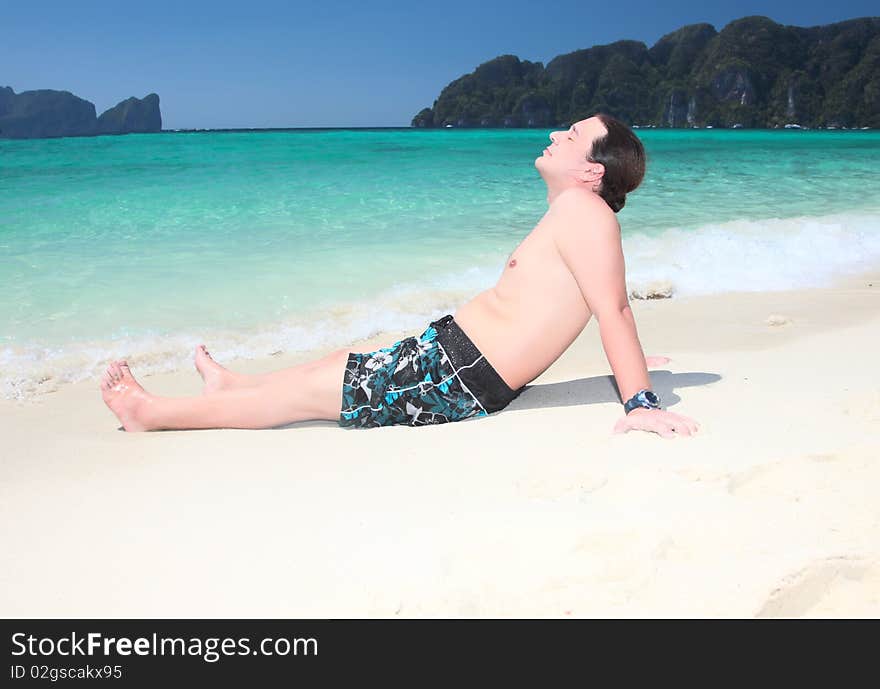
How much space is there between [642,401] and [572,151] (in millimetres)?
997

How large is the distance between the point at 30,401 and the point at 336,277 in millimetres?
3574

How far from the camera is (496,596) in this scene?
1.80 m

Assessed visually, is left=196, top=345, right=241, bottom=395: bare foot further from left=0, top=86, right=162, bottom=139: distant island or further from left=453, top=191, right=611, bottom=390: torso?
left=0, top=86, right=162, bottom=139: distant island

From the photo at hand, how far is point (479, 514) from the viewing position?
2211 mm

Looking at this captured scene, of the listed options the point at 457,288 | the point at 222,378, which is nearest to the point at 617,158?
the point at 222,378

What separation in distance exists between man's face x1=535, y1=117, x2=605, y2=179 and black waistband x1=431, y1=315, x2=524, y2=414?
2.33 feet

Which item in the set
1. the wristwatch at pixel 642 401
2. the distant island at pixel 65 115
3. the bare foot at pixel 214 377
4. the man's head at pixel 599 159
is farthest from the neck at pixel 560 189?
the distant island at pixel 65 115

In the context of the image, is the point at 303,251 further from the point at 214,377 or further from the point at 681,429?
the point at 681,429

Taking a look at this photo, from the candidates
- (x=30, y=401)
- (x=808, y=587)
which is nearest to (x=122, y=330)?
(x=30, y=401)

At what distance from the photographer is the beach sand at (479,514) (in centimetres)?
181

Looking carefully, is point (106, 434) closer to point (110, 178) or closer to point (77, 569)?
point (77, 569)

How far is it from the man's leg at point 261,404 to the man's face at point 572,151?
3.59 ft

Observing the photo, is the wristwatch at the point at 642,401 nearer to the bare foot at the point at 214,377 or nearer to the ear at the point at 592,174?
the ear at the point at 592,174
